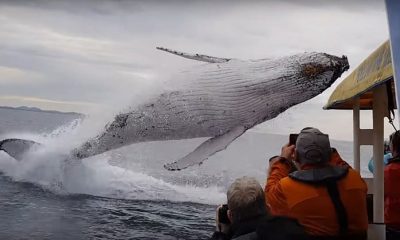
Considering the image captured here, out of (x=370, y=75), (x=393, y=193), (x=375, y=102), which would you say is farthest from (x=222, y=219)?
(x=393, y=193)

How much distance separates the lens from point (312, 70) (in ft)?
26.9

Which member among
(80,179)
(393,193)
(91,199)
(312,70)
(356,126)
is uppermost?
(312,70)

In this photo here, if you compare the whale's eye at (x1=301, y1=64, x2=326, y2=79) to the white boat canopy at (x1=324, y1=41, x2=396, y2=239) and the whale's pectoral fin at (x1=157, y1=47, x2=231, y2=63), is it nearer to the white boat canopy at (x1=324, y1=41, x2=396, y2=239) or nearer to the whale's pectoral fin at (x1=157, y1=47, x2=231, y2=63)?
the whale's pectoral fin at (x1=157, y1=47, x2=231, y2=63)

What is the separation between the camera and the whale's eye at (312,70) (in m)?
8.11

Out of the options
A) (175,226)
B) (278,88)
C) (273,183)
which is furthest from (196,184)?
(273,183)

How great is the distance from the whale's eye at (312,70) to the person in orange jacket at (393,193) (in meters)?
2.95

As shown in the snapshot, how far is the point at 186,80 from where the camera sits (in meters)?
8.92

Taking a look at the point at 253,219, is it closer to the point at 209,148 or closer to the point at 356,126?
the point at 356,126

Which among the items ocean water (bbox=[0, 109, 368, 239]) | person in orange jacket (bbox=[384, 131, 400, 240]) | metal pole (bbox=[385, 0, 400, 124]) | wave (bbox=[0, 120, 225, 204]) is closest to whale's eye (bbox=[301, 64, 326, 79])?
ocean water (bbox=[0, 109, 368, 239])

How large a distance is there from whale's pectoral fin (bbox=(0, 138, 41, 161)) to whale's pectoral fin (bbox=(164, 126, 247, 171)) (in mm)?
5317

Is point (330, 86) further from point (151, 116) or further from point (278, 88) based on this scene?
point (151, 116)

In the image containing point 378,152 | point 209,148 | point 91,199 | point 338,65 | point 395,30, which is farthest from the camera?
point 91,199

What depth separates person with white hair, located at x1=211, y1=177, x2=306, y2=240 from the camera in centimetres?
300

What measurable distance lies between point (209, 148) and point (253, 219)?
228 inches
